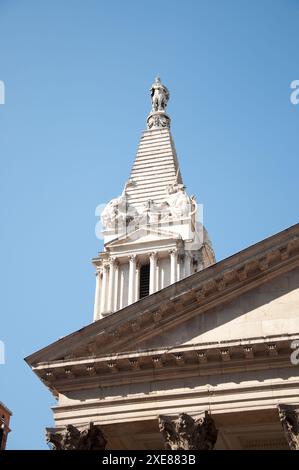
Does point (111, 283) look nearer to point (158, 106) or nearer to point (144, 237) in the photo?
point (144, 237)

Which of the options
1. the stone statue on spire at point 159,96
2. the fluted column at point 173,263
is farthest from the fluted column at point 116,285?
the stone statue on spire at point 159,96

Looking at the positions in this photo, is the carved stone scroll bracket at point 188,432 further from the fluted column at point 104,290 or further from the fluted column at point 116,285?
the fluted column at point 104,290

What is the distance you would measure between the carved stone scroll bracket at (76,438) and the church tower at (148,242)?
2847cm

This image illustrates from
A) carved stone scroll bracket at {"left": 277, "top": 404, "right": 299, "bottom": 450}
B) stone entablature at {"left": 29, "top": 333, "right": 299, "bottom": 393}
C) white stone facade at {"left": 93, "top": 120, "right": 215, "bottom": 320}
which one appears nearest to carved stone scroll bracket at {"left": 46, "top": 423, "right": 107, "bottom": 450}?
stone entablature at {"left": 29, "top": 333, "right": 299, "bottom": 393}

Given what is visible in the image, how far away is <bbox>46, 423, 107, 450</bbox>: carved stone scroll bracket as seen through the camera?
94.1 feet

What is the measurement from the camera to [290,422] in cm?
2720

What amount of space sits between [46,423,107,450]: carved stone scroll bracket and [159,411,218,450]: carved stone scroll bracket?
7.30 feet

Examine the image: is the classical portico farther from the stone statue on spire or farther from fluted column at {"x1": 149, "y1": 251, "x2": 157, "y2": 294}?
the stone statue on spire

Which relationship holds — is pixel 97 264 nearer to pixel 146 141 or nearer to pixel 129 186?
pixel 129 186

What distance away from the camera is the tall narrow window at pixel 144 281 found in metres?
59.9

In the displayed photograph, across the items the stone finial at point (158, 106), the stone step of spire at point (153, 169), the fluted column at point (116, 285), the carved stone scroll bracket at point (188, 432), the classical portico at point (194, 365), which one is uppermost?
the stone finial at point (158, 106)
